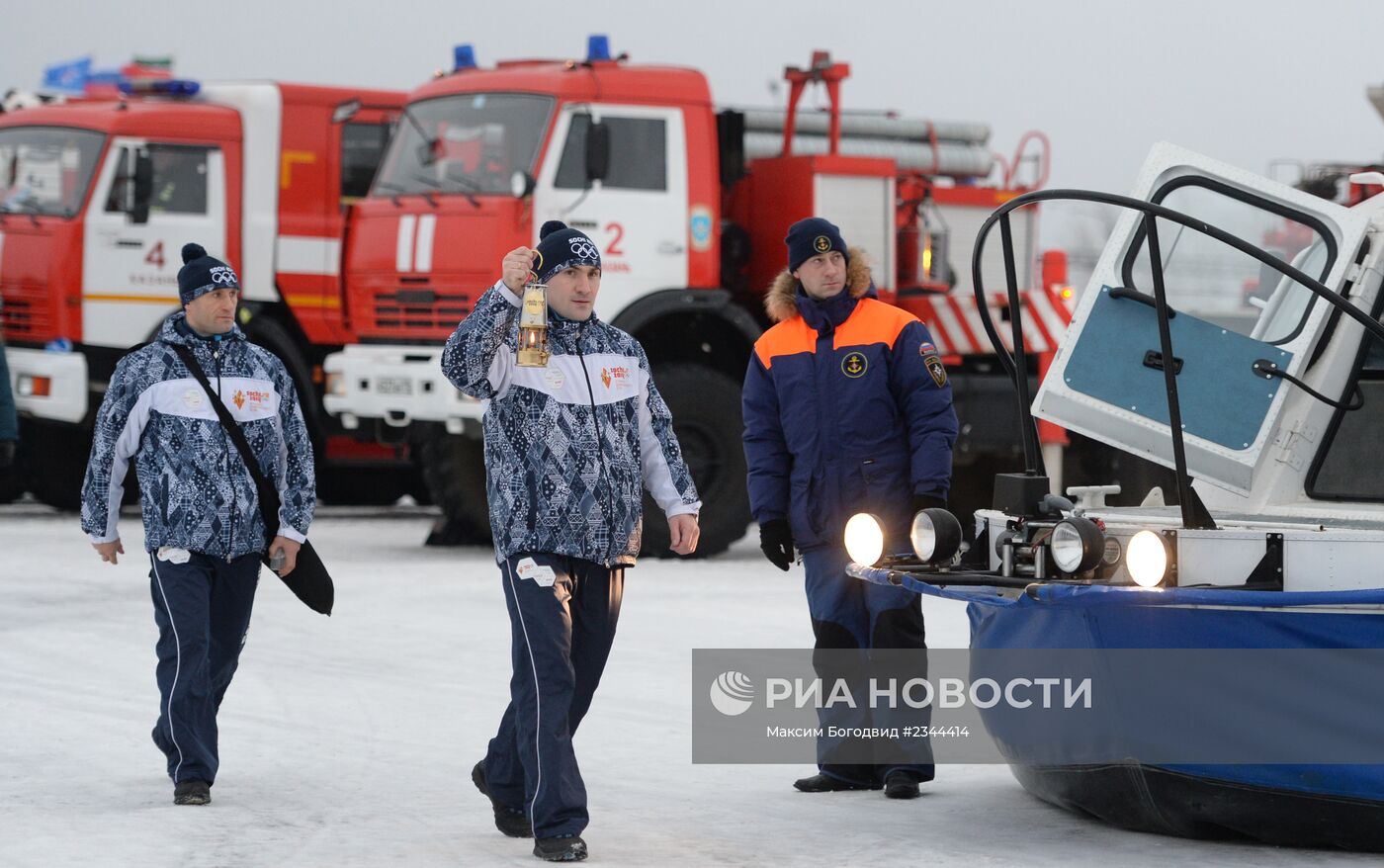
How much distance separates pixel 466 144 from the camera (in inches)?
543

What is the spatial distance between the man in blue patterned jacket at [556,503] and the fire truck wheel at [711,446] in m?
7.91

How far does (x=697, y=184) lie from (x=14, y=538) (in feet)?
18.3

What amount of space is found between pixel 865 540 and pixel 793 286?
3.49 feet

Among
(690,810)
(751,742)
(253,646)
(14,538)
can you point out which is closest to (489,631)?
(253,646)

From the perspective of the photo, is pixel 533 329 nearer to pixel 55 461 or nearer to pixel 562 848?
pixel 562 848

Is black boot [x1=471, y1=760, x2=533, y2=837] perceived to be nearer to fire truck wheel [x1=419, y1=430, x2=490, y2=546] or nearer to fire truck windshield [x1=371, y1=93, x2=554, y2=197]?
fire truck windshield [x1=371, y1=93, x2=554, y2=197]

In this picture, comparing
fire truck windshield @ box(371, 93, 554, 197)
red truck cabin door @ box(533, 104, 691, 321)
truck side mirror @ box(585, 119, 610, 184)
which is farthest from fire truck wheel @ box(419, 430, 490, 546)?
truck side mirror @ box(585, 119, 610, 184)

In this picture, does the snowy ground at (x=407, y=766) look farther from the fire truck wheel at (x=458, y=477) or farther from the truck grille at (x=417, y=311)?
the fire truck wheel at (x=458, y=477)

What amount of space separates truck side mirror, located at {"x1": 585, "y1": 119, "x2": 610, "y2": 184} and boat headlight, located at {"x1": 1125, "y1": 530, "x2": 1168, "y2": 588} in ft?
28.4

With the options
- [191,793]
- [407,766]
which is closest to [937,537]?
[407,766]

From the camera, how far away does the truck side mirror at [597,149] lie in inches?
525

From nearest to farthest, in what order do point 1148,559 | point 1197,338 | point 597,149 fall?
point 1148,559, point 1197,338, point 597,149

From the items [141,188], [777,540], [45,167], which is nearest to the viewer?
[777,540]

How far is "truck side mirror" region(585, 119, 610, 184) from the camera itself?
43.7ft
